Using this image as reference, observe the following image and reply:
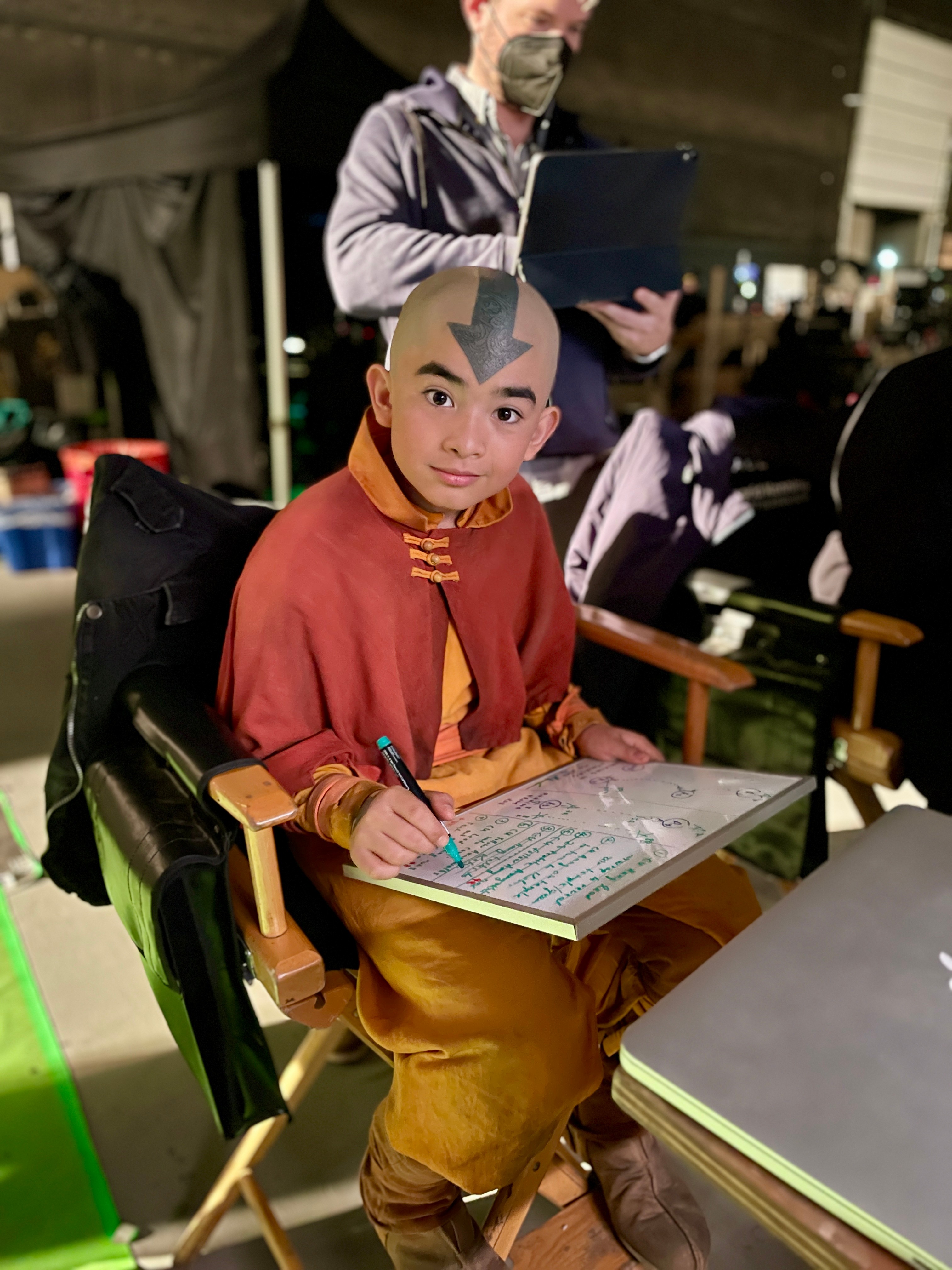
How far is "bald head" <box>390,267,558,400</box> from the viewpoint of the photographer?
38.9 inches

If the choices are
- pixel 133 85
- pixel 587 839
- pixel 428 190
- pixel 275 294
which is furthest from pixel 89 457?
pixel 587 839

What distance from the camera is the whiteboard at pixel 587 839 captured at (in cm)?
82

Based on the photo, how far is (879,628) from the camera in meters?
1.51

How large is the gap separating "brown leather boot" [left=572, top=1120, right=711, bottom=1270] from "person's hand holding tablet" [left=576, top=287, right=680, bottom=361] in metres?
1.34

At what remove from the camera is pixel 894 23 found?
→ 8258 mm

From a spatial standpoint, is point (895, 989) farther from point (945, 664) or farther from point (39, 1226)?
point (39, 1226)

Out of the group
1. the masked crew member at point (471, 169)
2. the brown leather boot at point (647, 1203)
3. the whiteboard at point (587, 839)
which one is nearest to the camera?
the whiteboard at point (587, 839)

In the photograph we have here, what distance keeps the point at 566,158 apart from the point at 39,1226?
70.3 inches

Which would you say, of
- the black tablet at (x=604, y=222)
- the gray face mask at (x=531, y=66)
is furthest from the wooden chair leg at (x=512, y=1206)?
the gray face mask at (x=531, y=66)

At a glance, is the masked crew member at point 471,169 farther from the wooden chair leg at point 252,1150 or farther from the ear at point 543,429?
the wooden chair leg at point 252,1150

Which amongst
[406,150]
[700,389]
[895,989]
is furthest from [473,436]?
[700,389]

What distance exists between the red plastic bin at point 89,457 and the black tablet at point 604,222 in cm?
295

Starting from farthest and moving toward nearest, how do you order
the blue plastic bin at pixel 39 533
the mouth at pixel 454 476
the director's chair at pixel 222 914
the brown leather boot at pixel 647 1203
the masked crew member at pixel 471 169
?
the blue plastic bin at pixel 39 533 < the masked crew member at pixel 471 169 < the brown leather boot at pixel 647 1203 < the mouth at pixel 454 476 < the director's chair at pixel 222 914

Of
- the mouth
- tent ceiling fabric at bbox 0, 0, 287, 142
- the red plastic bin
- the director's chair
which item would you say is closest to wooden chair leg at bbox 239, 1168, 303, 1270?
the director's chair
